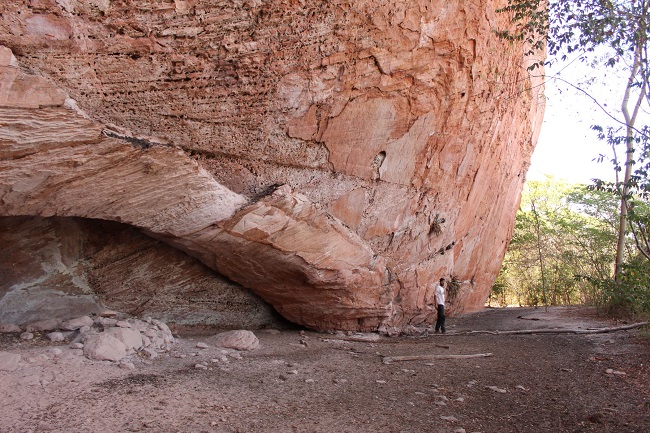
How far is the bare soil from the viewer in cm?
397

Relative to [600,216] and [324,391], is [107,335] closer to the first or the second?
[324,391]

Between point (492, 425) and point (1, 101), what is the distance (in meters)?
4.90

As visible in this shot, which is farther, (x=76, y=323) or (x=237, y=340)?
(x=237, y=340)

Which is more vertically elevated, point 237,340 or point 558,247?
point 558,247

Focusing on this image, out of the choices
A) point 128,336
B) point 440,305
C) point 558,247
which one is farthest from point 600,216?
point 128,336

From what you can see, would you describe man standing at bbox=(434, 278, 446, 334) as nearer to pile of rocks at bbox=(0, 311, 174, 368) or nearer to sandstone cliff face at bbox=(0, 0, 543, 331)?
sandstone cliff face at bbox=(0, 0, 543, 331)

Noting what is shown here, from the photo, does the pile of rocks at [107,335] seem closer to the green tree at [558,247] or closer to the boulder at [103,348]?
the boulder at [103,348]

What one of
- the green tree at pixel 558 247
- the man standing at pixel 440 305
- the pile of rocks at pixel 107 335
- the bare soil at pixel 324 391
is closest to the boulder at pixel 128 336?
the pile of rocks at pixel 107 335

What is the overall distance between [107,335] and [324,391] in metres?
2.32

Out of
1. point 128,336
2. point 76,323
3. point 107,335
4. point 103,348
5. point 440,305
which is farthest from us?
point 440,305

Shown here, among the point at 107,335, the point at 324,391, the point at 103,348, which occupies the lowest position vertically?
the point at 324,391

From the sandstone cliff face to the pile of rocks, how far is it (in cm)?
120

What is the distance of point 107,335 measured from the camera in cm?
536

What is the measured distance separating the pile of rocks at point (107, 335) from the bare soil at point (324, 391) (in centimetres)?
15
